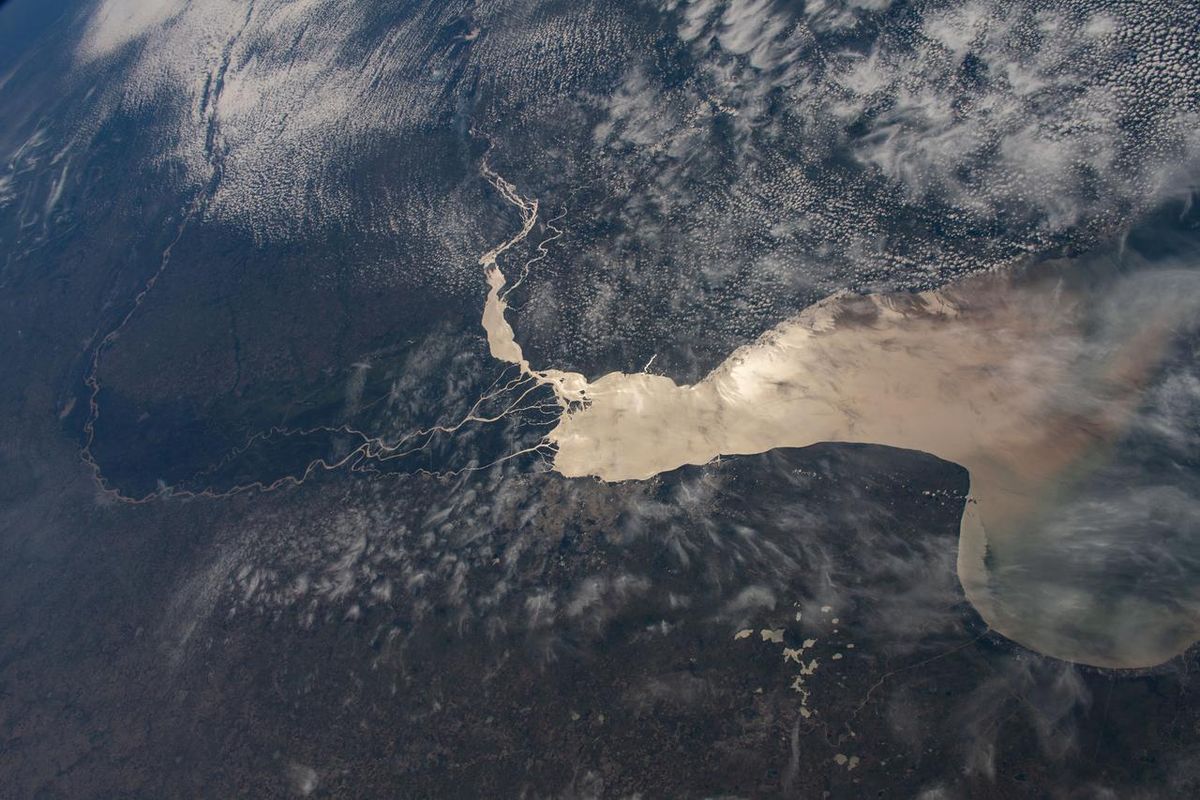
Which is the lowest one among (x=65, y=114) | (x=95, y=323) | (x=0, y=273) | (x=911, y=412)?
(x=911, y=412)

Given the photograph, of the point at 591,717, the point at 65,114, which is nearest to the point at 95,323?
the point at 65,114

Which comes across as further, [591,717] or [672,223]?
[672,223]

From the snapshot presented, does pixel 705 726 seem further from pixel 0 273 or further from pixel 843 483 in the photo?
pixel 0 273

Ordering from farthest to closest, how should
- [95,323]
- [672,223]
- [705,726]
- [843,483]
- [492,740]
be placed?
[95,323] < [672,223] < [843,483] < [492,740] < [705,726]

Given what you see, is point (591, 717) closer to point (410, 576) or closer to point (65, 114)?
point (410, 576)

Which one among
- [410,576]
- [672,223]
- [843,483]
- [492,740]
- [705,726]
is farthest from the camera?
[672,223]

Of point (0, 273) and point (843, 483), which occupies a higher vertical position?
point (0, 273)

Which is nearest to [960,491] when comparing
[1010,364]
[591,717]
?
[1010,364]
